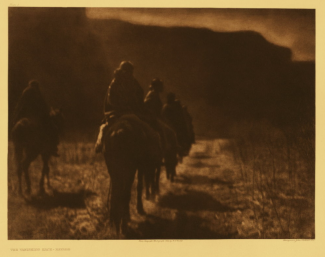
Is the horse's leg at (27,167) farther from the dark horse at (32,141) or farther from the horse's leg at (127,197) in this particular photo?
the horse's leg at (127,197)

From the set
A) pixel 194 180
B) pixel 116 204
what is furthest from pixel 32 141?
pixel 194 180

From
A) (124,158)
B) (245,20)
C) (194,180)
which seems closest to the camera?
(124,158)

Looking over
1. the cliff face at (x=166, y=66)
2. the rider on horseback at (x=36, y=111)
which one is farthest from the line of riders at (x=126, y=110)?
the cliff face at (x=166, y=66)

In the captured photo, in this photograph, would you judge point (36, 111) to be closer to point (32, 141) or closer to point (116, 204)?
point (32, 141)

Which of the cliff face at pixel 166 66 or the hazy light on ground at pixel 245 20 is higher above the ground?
the hazy light on ground at pixel 245 20

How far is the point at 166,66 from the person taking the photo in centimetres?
551

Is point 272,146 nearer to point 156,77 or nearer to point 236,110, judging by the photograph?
point 236,110

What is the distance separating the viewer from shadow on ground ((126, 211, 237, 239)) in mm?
5359

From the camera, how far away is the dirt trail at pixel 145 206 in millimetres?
5367

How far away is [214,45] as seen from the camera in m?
5.53

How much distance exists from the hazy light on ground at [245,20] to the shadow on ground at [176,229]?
2.60 m

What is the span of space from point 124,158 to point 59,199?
1.04 meters
